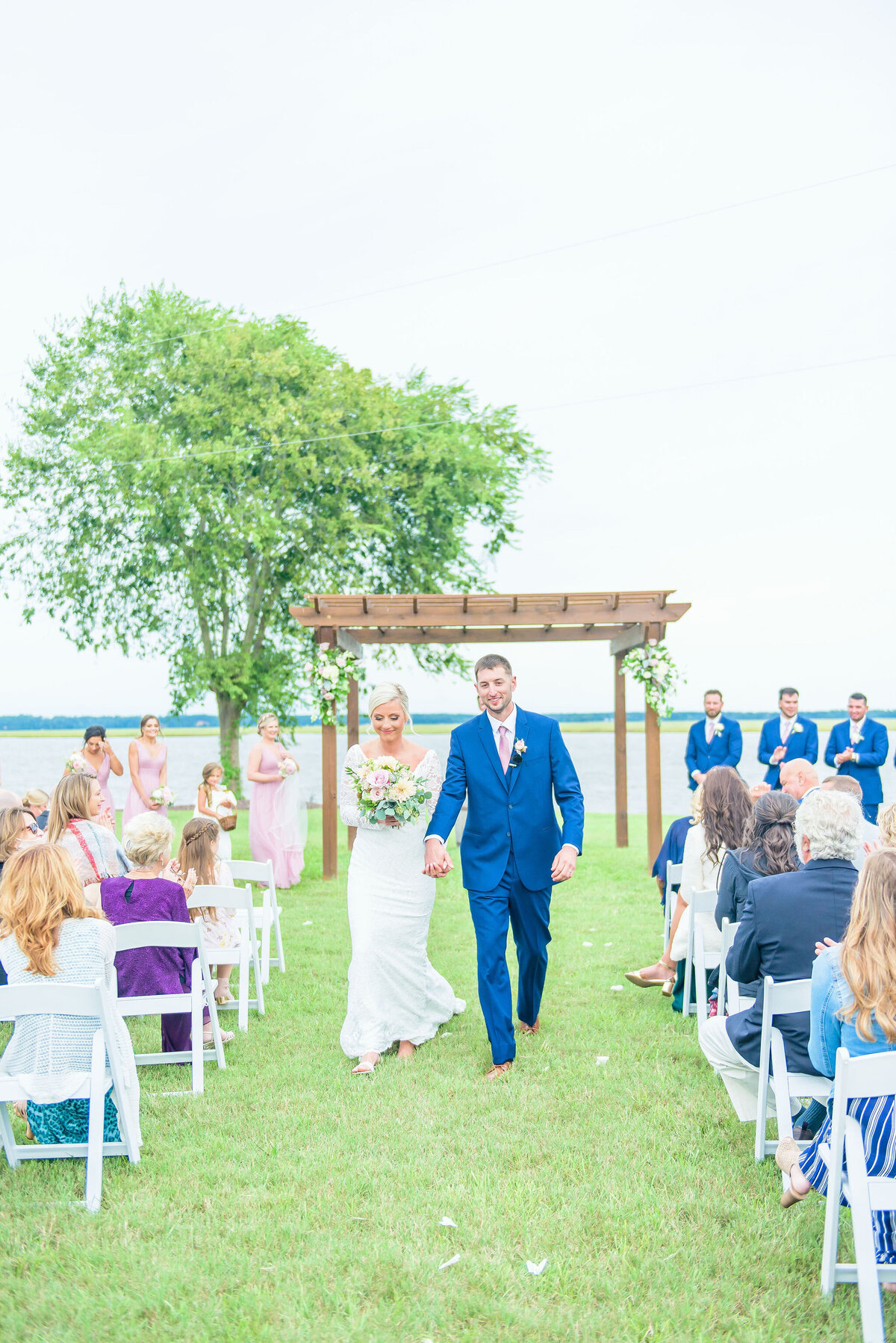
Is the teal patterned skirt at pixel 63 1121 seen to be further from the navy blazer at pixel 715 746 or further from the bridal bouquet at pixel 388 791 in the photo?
the navy blazer at pixel 715 746

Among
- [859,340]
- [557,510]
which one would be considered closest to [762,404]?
[859,340]

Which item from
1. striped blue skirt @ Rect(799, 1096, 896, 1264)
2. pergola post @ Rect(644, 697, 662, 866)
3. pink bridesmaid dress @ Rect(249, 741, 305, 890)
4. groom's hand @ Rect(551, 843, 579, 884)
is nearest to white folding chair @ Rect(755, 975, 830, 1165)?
striped blue skirt @ Rect(799, 1096, 896, 1264)

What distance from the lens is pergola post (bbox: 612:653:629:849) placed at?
49.8 feet

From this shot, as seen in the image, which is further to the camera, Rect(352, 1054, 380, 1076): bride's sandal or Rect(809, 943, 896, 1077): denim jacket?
Rect(352, 1054, 380, 1076): bride's sandal

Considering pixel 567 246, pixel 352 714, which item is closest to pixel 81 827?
pixel 352 714

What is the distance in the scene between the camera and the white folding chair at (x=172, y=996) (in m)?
4.96

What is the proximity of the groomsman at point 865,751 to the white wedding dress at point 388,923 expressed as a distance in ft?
22.0

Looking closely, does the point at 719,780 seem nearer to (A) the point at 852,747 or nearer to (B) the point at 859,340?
(A) the point at 852,747

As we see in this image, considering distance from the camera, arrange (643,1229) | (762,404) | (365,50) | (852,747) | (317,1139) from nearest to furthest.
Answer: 1. (643,1229)
2. (317,1139)
3. (852,747)
4. (365,50)
5. (762,404)

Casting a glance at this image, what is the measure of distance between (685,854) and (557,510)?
21.0m

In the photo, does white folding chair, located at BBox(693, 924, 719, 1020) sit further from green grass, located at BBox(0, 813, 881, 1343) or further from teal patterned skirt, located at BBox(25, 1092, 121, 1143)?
teal patterned skirt, located at BBox(25, 1092, 121, 1143)

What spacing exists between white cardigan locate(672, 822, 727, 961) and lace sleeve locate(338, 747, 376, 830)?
192 cm

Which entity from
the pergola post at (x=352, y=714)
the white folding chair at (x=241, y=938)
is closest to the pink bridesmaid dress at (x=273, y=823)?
the pergola post at (x=352, y=714)

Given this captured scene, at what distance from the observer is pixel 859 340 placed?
16.7m
